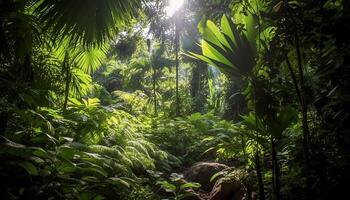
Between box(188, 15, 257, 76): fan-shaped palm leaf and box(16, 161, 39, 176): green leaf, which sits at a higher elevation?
box(188, 15, 257, 76): fan-shaped palm leaf

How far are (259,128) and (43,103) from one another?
2176mm

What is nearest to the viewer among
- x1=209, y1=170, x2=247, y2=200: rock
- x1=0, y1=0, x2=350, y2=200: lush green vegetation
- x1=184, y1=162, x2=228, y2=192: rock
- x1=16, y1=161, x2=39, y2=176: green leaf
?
x1=16, y1=161, x2=39, y2=176: green leaf

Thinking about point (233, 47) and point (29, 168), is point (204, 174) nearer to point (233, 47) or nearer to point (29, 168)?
point (233, 47)

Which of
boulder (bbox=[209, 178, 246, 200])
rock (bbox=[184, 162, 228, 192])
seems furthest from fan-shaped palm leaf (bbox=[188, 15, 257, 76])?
rock (bbox=[184, 162, 228, 192])

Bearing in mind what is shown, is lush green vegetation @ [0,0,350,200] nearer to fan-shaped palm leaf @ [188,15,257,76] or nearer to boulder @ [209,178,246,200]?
fan-shaped palm leaf @ [188,15,257,76]

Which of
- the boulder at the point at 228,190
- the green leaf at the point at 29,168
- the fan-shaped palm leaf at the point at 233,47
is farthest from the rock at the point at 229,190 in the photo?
the green leaf at the point at 29,168

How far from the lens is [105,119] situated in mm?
4758

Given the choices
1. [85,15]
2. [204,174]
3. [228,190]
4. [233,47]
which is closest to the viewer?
[85,15]

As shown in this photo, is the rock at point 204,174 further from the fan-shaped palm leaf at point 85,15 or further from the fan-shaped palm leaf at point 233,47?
the fan-shaped palm leaf at point 85,15

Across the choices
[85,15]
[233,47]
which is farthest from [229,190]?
[85,15]

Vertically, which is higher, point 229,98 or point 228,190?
point 229,98

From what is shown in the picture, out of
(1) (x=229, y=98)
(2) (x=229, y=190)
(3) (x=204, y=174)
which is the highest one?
(1) (x=229, y=98)

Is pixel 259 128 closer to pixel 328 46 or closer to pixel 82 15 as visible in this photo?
pixel 328 46

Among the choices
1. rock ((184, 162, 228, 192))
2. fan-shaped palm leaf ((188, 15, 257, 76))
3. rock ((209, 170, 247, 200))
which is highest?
fan-shaped palm leaf ((188, 15, 257, 76))
